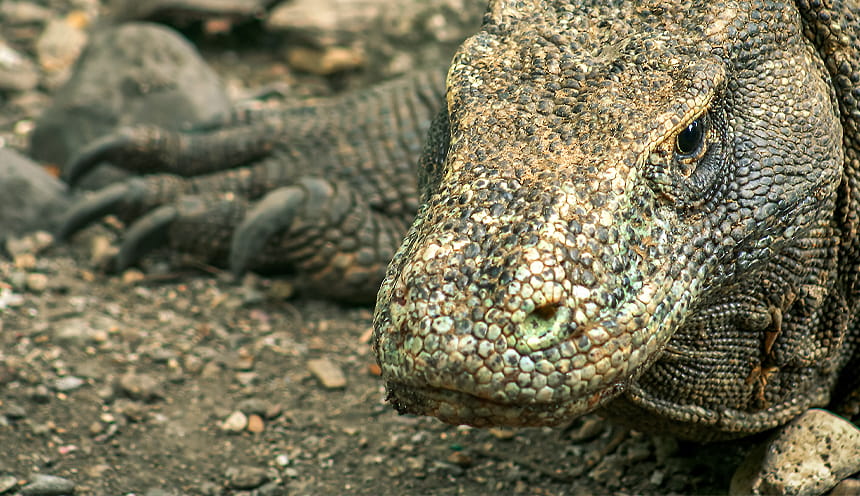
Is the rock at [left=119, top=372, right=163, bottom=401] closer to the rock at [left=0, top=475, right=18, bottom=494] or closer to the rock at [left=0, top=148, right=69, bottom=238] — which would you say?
the rock at [left=0, top=475, right=18, bottom=494]

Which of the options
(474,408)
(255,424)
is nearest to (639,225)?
(474,408)

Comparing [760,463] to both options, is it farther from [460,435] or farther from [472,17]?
[472,17]

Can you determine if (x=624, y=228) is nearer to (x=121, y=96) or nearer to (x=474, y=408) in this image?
A: (x=474, y=408)

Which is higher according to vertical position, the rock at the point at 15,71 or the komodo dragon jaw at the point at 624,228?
the komodo dragon jaw at the point at 624,228

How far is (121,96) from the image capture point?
620 centimetres

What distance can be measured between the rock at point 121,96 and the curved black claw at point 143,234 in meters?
0.97

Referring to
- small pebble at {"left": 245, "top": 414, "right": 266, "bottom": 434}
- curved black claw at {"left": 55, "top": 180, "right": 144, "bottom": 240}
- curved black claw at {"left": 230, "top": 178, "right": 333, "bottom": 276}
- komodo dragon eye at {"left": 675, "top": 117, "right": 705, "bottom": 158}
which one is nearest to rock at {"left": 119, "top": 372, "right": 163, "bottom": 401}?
small pebble at {"left": 245, "top": 414, "right": 266, "bottom": 434}

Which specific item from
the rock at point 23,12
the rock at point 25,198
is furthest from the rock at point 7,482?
the rock at point 23,12

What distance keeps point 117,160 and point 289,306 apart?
1.46 metres

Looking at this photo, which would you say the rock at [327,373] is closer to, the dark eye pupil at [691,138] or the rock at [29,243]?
the rock at [29,243]

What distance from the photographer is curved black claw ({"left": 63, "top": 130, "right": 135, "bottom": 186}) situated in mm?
5656

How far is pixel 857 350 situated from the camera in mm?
3693

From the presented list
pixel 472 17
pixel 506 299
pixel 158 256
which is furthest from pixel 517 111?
pixel 472 17

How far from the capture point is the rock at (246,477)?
3928 mm
